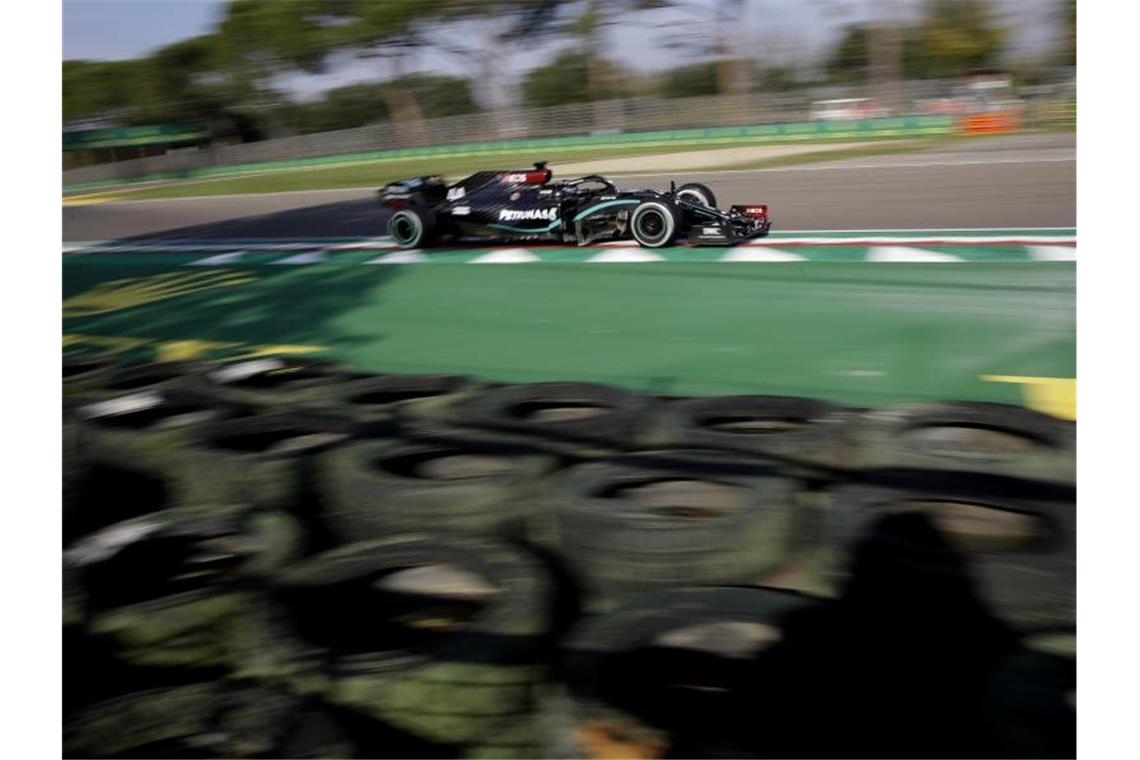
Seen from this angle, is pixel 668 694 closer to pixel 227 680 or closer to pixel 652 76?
pixel 227 680

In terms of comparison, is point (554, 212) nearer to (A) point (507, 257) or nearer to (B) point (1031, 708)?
(A) point (507, 257)

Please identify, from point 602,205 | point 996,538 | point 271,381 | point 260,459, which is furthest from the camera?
point 602,205

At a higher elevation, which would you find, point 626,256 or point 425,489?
point 626,256

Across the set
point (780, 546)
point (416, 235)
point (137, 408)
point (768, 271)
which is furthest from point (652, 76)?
point (780, 546)

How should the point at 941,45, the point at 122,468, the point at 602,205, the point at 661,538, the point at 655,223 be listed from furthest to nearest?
the point at 941,45
the point at 602,205
the point at 655,223
the point at 122,468
the point at 661,538

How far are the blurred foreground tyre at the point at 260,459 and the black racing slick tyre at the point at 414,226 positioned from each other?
5582mm

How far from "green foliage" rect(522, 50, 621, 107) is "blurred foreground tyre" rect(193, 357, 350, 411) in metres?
8.87

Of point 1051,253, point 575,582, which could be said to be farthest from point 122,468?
point 1051,253

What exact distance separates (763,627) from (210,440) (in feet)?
7.69

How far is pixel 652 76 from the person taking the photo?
13.9 meters

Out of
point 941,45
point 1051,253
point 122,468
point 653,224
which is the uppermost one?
point 941,45

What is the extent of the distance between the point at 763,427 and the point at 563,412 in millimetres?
916

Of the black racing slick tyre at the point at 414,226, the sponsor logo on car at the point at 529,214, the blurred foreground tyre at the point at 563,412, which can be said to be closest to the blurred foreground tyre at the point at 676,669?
the blurred foreground tyre at the point at 563,412

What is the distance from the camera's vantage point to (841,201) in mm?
10094
